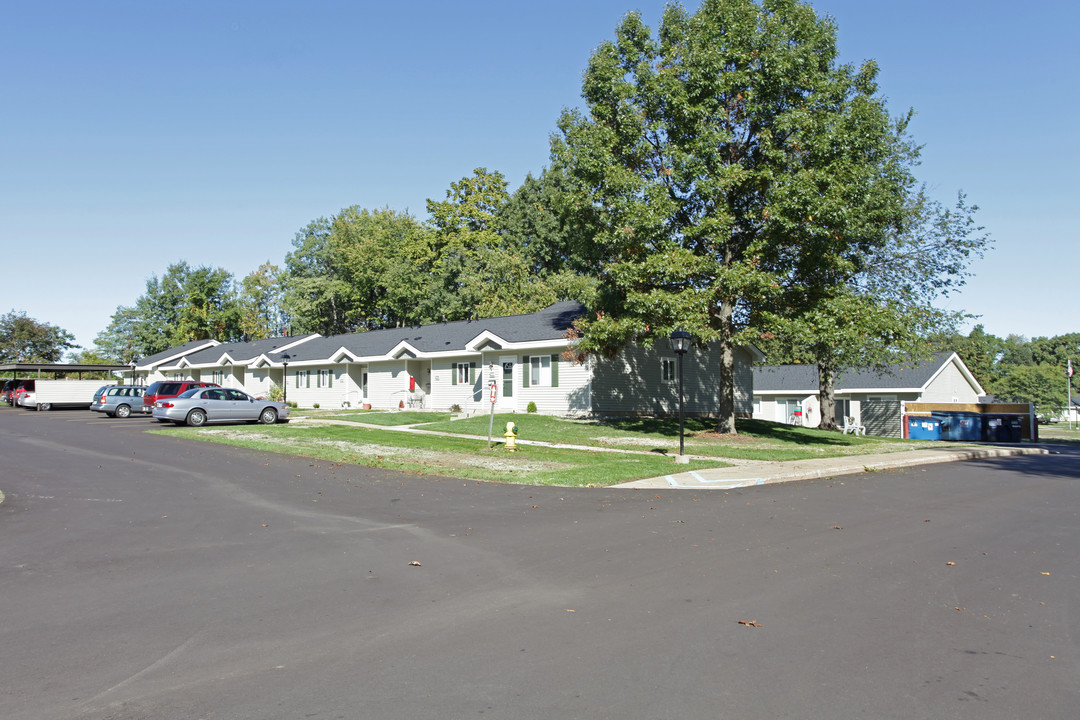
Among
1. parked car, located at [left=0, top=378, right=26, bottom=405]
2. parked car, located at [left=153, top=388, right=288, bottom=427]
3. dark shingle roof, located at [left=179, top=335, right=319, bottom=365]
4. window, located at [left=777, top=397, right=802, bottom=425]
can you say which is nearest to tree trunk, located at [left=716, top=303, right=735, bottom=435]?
parked car, located at [left=153, top=388, right=288, bottom=427]

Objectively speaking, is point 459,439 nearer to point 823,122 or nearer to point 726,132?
point 726,132

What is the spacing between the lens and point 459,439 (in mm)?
23703

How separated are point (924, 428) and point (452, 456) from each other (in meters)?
28.2

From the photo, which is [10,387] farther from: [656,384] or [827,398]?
[827,398]

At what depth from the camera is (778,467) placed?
17.8 meters

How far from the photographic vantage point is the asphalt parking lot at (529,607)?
448cm

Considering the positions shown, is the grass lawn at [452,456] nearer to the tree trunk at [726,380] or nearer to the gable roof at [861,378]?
the tree trunk at [726,380]

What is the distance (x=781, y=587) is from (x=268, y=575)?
4.90 m

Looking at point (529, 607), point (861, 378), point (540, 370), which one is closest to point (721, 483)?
point (529, 607)

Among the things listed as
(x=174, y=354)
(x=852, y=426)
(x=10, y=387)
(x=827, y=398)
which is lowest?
(x=852, y=426)

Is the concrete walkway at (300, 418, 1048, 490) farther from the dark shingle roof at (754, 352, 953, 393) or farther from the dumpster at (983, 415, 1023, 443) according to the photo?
the dark shingle roof at (754, 352, 953, 393)

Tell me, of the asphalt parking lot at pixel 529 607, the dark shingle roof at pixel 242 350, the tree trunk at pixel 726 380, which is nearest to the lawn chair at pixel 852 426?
the tree trunk at pixel 726 380

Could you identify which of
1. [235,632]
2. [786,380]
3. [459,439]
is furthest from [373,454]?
[786,380]

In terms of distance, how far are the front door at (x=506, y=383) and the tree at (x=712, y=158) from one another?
8.38 metres
